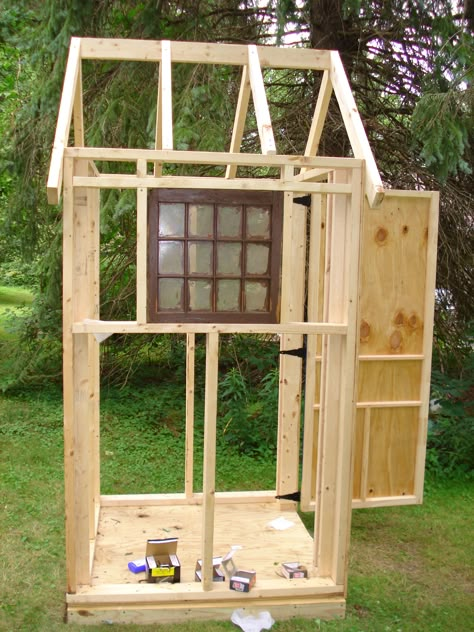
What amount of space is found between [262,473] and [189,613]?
7.28 ft

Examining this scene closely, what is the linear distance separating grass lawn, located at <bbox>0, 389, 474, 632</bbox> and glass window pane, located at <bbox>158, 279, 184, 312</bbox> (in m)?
1.65

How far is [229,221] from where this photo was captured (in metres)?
3.09

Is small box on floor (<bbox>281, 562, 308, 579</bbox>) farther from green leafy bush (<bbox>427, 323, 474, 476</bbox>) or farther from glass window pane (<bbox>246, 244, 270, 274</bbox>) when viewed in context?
green leafy bush (<bbox>427, 323, 474, 476</bbox>)

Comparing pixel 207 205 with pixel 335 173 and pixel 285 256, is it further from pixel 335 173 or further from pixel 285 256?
pixel 335 173

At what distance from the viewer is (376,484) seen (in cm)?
437

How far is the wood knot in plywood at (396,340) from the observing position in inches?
168

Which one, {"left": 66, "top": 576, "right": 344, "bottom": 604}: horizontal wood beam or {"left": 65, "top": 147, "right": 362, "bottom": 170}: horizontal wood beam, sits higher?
{"left": 65, "top": 147, "right": 362, "bottom": 170}: horizontal wood beam

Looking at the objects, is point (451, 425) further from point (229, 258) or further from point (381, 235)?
point (229, 258)

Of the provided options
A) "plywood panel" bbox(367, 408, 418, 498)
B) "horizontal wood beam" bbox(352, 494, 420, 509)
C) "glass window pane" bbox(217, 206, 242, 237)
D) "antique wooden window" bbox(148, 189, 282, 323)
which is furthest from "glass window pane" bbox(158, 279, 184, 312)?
"horizontal wood beam" bbox(352, 494, 420, 509)

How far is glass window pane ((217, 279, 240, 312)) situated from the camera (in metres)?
3.13

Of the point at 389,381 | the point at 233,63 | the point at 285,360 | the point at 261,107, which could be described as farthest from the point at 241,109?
the point at 389,381

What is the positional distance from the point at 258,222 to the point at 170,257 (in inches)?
18.6

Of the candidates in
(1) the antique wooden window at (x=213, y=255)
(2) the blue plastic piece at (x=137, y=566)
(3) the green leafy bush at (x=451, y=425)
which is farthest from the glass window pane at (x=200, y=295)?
(3) the green leafy bush at (x=451, y=425)

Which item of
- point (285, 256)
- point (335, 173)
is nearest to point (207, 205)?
point (285, 256)
